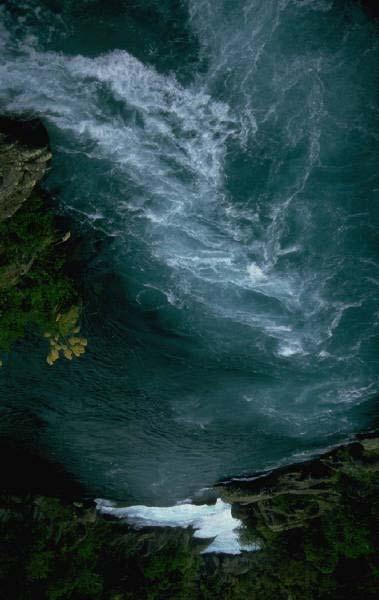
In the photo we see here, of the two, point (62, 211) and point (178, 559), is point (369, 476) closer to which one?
point (178, 559)

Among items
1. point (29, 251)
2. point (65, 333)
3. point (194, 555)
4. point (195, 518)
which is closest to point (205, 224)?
point (29, 251)

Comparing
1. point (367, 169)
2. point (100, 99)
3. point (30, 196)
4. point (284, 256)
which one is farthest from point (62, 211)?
point (367, 169)

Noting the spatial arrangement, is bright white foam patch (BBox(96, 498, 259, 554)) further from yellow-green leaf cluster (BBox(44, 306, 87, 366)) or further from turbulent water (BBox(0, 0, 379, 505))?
yellow-green leaf cluster (BBox(44, 306, 87, 366))

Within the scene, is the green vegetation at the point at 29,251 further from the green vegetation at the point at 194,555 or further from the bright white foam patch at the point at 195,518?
the bright white foam patch at the point at 195,518

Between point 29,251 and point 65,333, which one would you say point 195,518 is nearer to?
point 65,333

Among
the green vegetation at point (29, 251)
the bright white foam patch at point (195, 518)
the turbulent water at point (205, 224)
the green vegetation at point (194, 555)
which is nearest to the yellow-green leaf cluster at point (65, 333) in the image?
the green vegetation at point (29, 251)

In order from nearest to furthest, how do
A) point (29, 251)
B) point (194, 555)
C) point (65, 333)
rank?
point (29, 251), point (65, 333), point (194, 555)
